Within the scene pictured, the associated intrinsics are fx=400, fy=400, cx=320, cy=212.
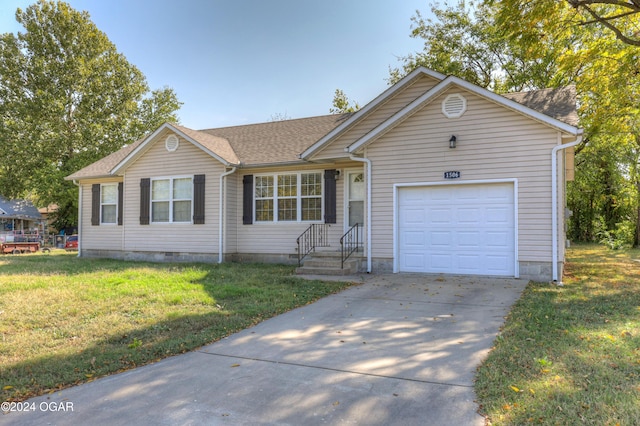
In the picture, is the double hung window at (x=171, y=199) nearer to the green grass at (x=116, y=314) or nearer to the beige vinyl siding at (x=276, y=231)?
the beige vinyl siding at (x=276, y=231)

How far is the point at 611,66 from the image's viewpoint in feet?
37.1

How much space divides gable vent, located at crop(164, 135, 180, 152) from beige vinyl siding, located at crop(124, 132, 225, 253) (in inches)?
5.4

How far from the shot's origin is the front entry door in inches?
460

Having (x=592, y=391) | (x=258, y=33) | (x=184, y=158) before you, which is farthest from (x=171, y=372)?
(x=258, y=33)

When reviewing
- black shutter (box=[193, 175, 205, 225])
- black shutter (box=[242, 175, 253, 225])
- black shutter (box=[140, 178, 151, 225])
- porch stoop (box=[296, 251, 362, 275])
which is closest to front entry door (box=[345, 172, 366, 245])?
porch stoop (box=[296, 251, 362, 275])

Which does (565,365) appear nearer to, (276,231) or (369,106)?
(369,106)

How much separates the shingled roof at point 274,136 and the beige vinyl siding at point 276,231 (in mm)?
580

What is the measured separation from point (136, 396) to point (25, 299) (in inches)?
206

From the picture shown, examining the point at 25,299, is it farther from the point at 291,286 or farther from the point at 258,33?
the point at 258,33

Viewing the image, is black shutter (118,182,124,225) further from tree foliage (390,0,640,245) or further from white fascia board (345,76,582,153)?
tree foliage (390,0,640,245)

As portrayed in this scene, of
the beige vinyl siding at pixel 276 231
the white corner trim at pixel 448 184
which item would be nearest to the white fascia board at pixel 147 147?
the beige vinyl siding at pixel 276 231

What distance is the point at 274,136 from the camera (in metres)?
14.8

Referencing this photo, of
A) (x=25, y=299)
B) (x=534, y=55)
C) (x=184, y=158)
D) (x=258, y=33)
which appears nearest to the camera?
(x=25, y=299)

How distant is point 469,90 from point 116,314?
8448 mm
